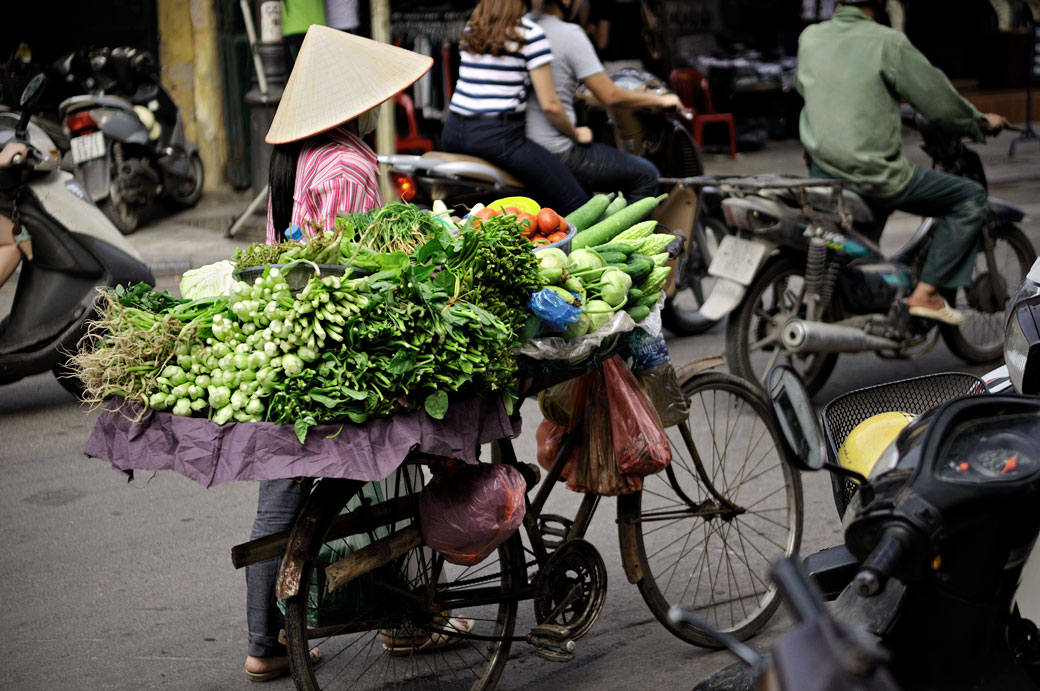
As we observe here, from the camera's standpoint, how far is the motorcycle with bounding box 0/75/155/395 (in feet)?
19.3

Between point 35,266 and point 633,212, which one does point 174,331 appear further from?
point 35,266

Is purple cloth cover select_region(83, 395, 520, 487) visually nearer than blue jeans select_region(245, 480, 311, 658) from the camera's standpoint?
Yes

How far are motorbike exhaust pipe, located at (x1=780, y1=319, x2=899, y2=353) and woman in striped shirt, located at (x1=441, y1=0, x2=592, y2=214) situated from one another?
1.41 meters

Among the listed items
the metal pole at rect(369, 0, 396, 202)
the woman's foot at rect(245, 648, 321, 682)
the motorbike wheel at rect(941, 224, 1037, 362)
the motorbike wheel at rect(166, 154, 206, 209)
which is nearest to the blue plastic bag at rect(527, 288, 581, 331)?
the woman's foot at rect(245, 648, 321, 682)

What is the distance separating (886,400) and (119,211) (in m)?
8.41

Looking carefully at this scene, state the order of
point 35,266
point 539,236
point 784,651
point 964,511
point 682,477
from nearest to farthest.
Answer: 1. point 784,651
2. point 964,511
3. point 539,236
4. point 682,477
5. point 35,266

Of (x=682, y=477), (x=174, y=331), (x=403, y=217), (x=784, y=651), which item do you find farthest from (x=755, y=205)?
(x=784, y=651)

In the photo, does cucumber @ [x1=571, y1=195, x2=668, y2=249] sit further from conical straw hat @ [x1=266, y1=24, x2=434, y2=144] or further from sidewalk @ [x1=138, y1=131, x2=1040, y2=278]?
sidewalk @ [x1=138, y1=131, x2=1040, y2=278]

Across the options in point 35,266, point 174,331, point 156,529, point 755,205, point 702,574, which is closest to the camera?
point 174,331

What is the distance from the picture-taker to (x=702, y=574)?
418 centimetres

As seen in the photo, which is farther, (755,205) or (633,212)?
(755,205)

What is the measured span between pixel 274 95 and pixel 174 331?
7736mm

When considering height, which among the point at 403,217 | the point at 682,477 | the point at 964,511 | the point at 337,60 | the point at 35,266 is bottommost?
the point at 682,477

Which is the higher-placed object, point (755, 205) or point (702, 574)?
point (755, 205)
